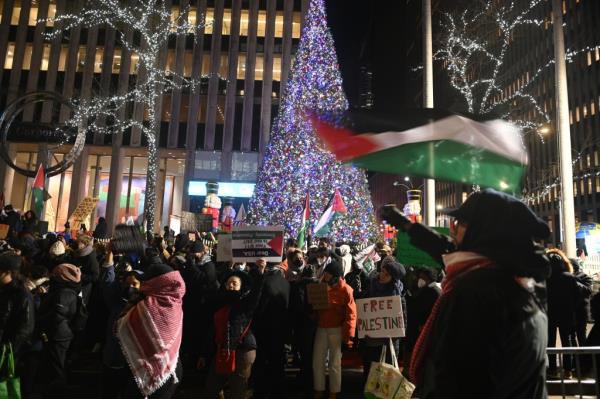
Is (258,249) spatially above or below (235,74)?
below

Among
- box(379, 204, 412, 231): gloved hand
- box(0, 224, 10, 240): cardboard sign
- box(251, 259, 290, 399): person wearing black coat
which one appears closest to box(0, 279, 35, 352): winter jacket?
box(251, 259, 290, 399): person wearing black coat

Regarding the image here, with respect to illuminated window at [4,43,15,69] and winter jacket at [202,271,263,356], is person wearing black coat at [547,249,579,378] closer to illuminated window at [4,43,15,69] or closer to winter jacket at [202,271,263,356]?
winter jacket at [202,271,263,356]

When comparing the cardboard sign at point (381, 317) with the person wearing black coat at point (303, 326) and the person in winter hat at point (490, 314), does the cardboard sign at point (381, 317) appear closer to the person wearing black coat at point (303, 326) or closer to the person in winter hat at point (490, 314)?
the person wearing black coat at point (303, 326)

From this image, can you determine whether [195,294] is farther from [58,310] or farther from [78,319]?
[58,310]

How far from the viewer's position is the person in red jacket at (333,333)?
6539mm

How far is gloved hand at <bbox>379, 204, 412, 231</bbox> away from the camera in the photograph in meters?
2.78

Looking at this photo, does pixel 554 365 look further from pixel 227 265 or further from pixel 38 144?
pixel 38 144

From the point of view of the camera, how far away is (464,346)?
1.82 m

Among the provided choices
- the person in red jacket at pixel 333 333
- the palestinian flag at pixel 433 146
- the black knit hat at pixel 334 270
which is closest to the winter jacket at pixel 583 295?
the person in red jacket at pixel 333 333

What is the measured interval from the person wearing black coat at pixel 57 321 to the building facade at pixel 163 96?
31418 mm

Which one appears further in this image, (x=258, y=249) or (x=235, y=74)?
(x=235, y=74)

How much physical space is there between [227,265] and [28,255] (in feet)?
12.1

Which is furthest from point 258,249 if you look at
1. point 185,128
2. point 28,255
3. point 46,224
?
point 185,128

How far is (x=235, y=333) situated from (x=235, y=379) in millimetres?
585
